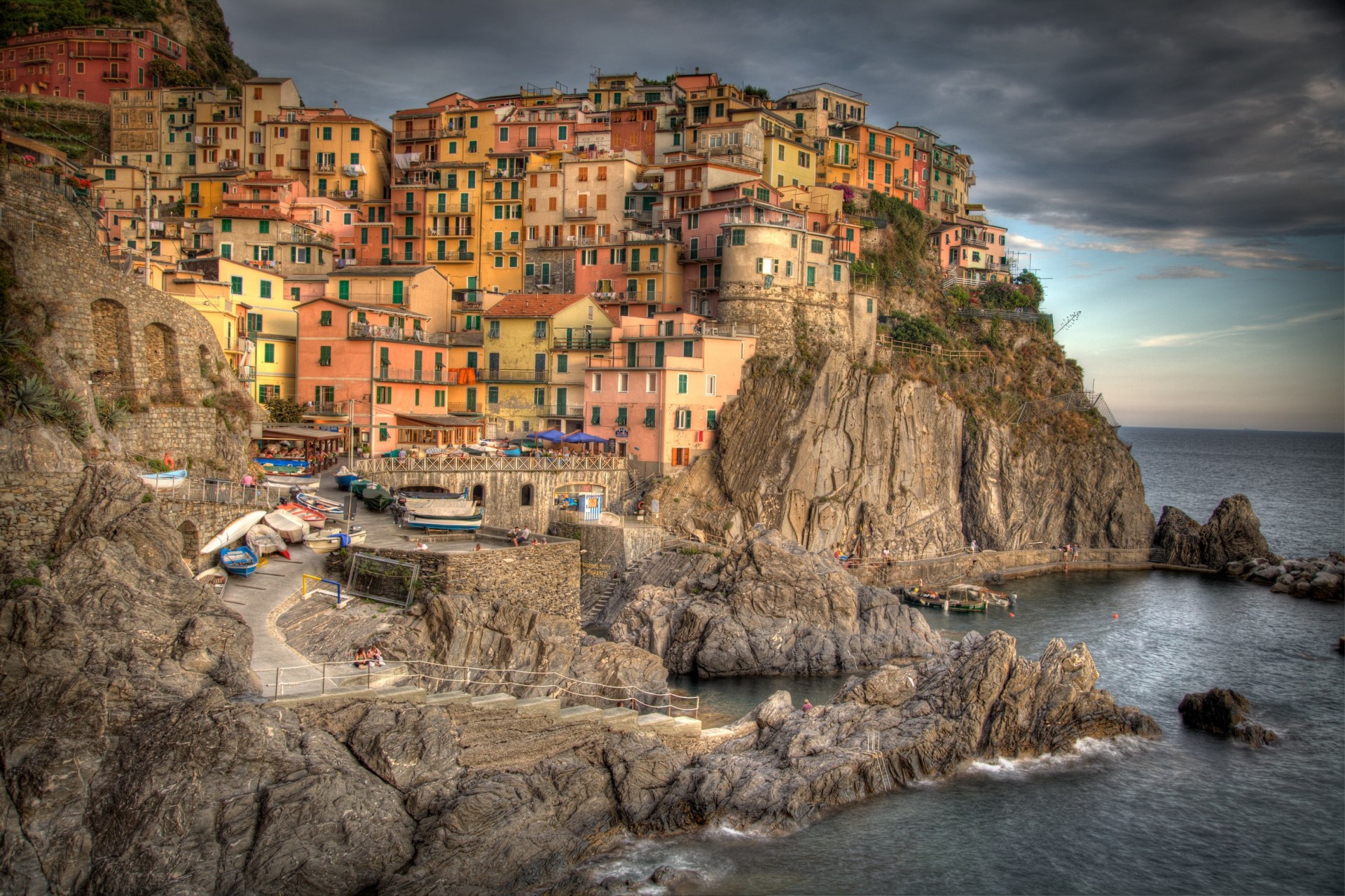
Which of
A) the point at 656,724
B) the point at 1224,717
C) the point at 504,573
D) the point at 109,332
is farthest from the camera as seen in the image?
the point at 1224,717

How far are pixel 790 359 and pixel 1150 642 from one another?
850 inches

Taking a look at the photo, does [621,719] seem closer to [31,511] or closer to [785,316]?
[31,511]

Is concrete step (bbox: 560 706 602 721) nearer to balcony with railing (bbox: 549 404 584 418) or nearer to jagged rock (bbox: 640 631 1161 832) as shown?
jagged rock (bbox: 640 631 1161 832)

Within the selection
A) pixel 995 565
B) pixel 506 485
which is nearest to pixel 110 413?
pixel 506 485

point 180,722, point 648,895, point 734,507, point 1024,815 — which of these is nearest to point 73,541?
point 180,722

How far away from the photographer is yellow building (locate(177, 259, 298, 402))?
49844 millimetres

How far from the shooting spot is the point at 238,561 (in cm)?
2631

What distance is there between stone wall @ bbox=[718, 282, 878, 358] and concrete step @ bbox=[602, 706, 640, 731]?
1292 inches

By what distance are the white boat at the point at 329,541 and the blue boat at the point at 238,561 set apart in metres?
2.59

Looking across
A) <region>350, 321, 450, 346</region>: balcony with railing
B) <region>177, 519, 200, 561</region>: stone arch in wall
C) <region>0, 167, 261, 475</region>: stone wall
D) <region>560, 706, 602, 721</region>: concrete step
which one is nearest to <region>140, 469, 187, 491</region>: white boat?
<region>0, 167, 261, 475</region>: stone wall

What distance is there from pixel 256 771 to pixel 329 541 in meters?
12.1

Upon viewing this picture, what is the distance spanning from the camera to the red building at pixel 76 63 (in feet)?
259

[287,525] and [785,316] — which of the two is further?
[785,316]

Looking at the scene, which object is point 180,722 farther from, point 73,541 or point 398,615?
point 398,615
